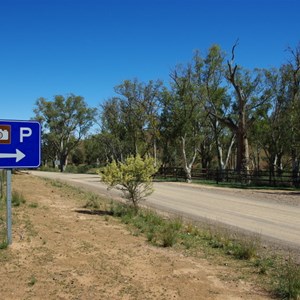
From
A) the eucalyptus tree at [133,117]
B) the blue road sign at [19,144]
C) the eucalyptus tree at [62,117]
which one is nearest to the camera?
the blue road sign at [19,144]

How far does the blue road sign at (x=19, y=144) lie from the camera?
7043 millimetres

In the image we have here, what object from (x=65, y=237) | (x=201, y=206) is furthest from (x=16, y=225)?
(x=201, y=206)

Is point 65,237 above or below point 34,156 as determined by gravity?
below

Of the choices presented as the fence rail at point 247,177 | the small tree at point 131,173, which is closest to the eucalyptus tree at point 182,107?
the fence rail at point 247,177

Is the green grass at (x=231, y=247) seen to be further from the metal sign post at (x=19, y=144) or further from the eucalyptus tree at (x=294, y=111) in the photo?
the eucalyptus tree at (x=294, y=111)

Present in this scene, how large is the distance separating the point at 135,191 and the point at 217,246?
526 centimetres

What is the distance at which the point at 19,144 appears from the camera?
719 centimetres

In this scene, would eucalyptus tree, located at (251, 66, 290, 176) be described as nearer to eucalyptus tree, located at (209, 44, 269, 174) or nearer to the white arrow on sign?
eucalyptus tree, located at (209, 44, 269, 174)

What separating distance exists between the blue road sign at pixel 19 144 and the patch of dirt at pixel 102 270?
1562 millimetres

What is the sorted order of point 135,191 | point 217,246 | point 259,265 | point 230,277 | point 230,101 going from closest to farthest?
point 230,277
point 259,265
point 217,246
point 135,191
point 230,101

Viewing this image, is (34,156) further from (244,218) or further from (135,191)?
(244,218)

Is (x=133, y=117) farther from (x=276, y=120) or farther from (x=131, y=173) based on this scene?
(x=131, y=173)

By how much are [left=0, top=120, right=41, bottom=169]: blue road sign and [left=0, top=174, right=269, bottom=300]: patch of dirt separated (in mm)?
1562

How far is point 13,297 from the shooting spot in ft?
16.3
